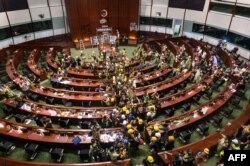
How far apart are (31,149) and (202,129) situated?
10.2 m

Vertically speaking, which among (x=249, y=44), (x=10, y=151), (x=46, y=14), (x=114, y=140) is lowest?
(x=10, y=151)

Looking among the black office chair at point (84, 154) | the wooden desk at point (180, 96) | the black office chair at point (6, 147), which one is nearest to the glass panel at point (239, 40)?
the wooden desk at point (180, 96)

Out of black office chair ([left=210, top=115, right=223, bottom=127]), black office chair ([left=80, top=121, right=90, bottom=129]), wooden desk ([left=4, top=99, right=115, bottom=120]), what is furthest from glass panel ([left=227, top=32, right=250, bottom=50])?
black office chair ([left=80, top=121, right=90, bottom=129])

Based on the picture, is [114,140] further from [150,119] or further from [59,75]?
[59,75]

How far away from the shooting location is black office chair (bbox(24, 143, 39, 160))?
1294 cm

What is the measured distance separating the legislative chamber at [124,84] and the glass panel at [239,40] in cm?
11

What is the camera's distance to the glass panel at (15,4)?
26.4 m

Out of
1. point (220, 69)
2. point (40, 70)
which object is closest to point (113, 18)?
point (40, 70)

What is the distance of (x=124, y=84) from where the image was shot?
63.5 feet

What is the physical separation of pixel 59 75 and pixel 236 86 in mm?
15014

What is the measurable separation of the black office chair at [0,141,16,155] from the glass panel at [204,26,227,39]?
80.4 feet

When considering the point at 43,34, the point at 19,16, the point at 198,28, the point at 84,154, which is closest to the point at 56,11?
the point at 43,34

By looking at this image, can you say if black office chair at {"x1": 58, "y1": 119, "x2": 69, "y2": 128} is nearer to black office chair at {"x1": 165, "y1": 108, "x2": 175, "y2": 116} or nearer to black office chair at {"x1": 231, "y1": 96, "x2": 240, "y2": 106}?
black office chair at {"x1": 165, "y1": 108, "x2": 175, "y2": 116}

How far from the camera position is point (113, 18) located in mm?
32156
